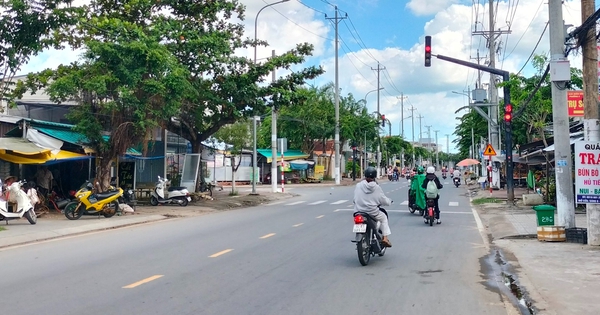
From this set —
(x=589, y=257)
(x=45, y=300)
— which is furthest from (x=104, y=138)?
(x=589, y=257)

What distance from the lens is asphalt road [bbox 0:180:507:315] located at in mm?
7055

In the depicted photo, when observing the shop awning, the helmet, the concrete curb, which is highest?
the shop awning

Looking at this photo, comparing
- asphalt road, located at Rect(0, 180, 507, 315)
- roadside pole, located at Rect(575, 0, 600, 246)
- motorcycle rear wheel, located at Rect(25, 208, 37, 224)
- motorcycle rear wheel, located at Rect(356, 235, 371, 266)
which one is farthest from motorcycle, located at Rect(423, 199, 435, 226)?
motorcycle rear wheel, located at Rect(25, 208, 37, 224)

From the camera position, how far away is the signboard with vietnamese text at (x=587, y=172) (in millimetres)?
11461

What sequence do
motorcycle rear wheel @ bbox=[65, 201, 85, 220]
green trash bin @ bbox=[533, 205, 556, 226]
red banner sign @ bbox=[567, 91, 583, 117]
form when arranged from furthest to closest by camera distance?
red banner sign @ bbox=[567, 91, 583, 117] < motorcycle rear wheel @ bbox=[65, 201, 85, 220] < green trash bin @ bbox=[533, 205, 556, 226]

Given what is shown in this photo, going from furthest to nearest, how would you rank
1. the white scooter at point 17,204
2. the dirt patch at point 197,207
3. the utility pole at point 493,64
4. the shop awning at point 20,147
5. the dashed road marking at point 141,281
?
the utility pole at point 493,64, the dirt patch at point 197,207, the shop awning at point 20,147, the white scooter at point 17,204, the dashed road marking at point 141,281

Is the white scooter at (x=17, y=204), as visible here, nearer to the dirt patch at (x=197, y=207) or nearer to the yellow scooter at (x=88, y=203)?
the yellow scooter at (x=88, y=203)

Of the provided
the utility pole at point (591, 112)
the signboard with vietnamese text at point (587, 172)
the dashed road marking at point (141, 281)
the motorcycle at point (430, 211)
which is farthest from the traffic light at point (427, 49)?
the dashed road marking at point (141, 281)

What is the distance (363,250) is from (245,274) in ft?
7.07

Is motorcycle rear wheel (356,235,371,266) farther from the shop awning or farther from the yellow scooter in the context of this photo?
the shop awning

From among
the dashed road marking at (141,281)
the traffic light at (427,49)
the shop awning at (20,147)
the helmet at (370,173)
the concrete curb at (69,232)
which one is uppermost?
the traffic light at (427,49)

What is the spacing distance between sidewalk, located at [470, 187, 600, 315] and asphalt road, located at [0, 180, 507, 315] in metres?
0.59

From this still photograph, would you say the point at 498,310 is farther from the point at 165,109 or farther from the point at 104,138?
the point at 104,138

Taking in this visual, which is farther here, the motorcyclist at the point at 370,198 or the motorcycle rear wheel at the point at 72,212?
the motorcycle rear wheel at the point at 72,212
